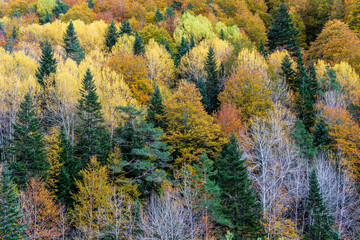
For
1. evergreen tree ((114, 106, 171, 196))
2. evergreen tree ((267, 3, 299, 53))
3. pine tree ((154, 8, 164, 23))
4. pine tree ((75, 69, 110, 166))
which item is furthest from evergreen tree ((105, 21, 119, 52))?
evergreen tree ((114, 106, 171, 196))

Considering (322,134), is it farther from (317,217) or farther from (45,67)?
(45,67)

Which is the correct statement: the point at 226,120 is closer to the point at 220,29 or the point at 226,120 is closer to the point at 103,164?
the point at 103,164

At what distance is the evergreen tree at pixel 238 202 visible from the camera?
20859 millimetres

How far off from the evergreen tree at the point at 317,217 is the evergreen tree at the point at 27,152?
23083mm

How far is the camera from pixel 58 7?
74.9 meters

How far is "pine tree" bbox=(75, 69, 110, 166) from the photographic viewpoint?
29641 mm

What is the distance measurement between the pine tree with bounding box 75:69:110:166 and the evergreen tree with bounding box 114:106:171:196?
2.59 meters

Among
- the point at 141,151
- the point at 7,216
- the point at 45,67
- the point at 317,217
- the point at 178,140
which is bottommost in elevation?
the point at 7,216

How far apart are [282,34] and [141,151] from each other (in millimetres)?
38373

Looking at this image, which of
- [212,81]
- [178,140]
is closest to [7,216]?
[178,140]

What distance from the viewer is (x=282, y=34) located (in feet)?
171

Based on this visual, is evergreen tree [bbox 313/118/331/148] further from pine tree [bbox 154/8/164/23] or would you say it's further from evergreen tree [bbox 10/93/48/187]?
pine tree [bbox 154/8/164/23]

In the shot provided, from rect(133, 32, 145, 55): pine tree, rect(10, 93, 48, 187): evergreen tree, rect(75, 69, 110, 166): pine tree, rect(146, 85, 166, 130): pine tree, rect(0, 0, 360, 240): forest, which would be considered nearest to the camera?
rect(0, 0, 360, 240): forest

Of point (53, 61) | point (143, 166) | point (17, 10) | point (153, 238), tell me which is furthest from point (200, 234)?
point (17, 10)
